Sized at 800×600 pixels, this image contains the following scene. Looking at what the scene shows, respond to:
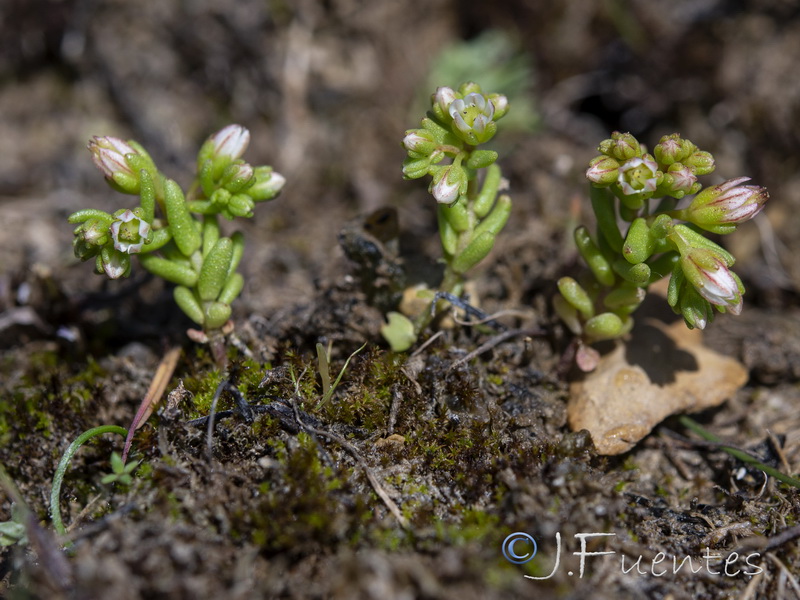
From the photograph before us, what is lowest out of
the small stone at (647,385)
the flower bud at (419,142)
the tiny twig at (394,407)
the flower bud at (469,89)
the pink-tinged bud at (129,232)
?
the small stone at (647,385)

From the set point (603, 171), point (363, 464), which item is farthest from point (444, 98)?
point (363, 464)

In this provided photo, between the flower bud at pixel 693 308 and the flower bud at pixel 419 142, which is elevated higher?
the flower bud at pixel 419 142

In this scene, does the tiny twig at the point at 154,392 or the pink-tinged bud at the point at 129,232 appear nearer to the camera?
the pink-tinged bud at the point at 129,232

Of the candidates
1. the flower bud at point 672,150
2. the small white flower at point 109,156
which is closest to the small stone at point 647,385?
the flower bud at point 672,150

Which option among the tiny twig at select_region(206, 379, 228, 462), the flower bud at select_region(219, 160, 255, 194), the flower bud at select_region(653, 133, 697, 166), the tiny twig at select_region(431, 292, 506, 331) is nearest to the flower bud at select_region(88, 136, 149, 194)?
the flower bud at select_region(219, 160, 255, 194)

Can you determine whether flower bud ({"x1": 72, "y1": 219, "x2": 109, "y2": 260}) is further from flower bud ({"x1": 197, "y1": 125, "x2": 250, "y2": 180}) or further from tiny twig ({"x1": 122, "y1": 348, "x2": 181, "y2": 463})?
tiny twig ({"x1": 122, "y1": 348, "x2": 181, "y2": 463})

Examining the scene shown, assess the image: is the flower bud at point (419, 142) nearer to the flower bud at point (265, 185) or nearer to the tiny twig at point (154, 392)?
the flower bud at point (265, 185)
